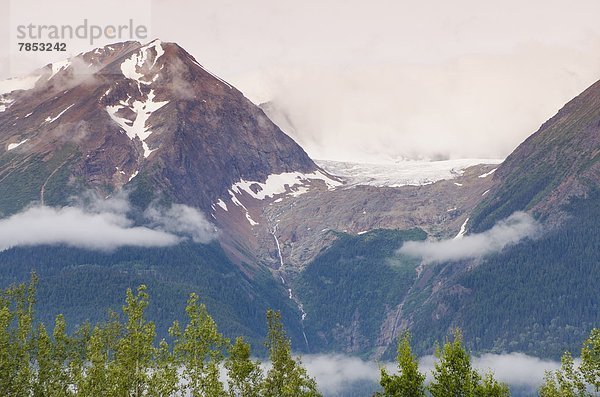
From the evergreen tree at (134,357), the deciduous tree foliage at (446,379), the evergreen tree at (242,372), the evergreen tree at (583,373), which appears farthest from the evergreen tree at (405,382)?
the evergreen tree at (134,357)

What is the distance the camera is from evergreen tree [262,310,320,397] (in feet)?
409

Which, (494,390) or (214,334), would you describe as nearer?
(494,390)

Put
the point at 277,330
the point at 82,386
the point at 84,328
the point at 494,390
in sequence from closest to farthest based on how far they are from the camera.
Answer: the point at 494,390, the point at 82,386, the point at 277,330, the point at 84,328

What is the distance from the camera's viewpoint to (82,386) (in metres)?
121

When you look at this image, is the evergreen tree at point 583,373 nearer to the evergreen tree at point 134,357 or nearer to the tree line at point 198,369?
the tree line at point 198,369

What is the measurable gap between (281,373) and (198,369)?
44.2 ft

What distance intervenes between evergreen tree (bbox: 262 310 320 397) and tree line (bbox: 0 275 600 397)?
5.4 inches

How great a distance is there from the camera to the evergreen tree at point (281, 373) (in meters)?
125

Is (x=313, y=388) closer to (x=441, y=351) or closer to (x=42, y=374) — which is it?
(x=441, y=351)

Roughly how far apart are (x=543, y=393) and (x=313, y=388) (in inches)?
1216

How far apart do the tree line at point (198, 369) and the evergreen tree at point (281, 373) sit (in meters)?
0.14

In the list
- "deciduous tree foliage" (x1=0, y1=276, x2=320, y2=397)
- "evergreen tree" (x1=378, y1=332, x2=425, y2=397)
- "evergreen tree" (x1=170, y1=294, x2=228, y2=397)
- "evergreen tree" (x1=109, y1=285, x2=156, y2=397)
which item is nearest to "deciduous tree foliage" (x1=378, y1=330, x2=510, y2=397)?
"evergreen tree" (x1=378, y1=332, x2=425, y2=397)

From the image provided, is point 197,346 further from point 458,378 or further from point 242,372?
point 458,378

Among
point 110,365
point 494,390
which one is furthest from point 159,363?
point 494,390
